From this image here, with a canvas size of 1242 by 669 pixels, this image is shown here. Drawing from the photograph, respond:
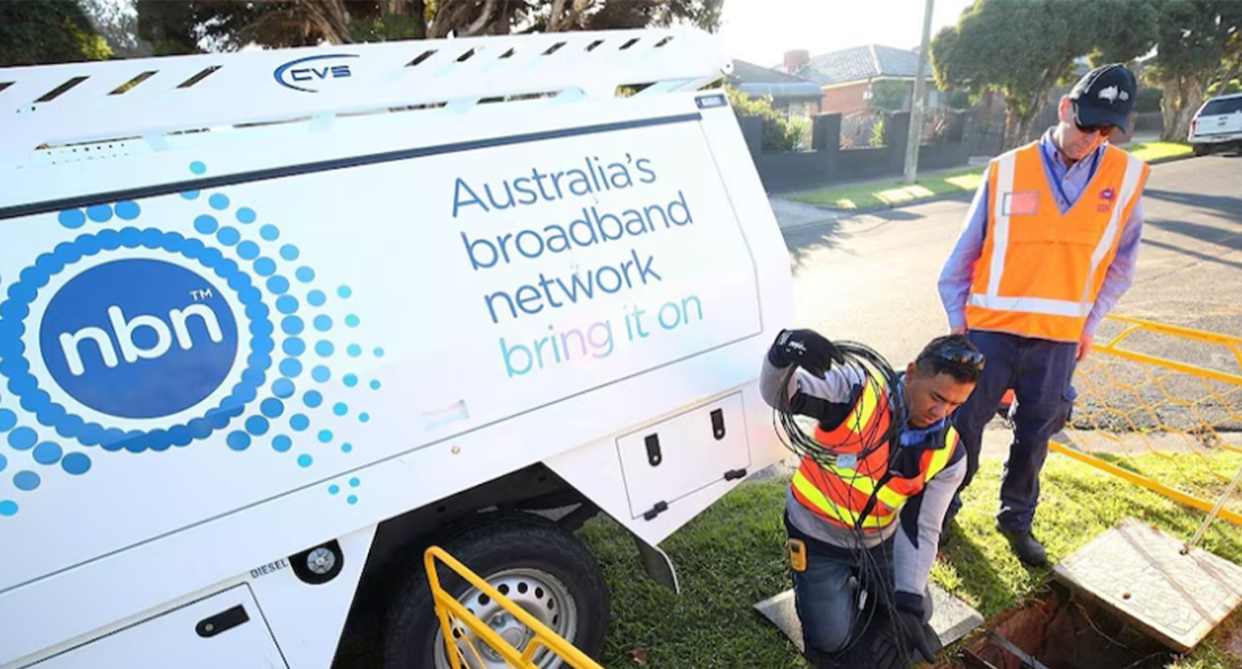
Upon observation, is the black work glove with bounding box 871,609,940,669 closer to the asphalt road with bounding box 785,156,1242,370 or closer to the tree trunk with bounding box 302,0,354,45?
the asphalt road with bounding box 785,156,1242,370

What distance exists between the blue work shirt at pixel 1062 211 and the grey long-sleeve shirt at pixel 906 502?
0.97 m

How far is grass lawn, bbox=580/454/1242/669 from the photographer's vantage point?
2707 millimetres

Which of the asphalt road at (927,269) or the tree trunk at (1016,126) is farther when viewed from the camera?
the tree trunk at (1016,126)

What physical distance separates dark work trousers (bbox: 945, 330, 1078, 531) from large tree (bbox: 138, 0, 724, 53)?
10.8 metres

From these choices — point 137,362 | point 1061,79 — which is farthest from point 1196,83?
point 137,362

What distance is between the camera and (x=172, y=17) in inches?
472

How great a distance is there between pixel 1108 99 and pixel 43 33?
11.8 m

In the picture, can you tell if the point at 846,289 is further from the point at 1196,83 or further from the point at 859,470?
the point at 1196,83

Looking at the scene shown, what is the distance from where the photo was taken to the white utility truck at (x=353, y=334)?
5.12 feet

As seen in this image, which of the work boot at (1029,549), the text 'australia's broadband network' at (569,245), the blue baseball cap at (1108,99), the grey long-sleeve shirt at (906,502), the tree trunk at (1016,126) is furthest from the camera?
the tree trunk at (1016,126)

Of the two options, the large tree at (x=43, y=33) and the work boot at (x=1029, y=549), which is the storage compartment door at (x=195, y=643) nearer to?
the work boot at (x=1029, y=549)

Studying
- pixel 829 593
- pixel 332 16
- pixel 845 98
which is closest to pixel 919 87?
pixel 332 16

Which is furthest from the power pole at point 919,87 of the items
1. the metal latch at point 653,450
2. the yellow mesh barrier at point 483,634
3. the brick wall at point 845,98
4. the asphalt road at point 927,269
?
the brick wall at point 845,98

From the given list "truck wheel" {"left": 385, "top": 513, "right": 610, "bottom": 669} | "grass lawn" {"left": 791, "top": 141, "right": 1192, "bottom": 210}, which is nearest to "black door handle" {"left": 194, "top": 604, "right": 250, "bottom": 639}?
"truck wheel" {"left": 385, "top": 513, "right": 610, "bottom": 669}
